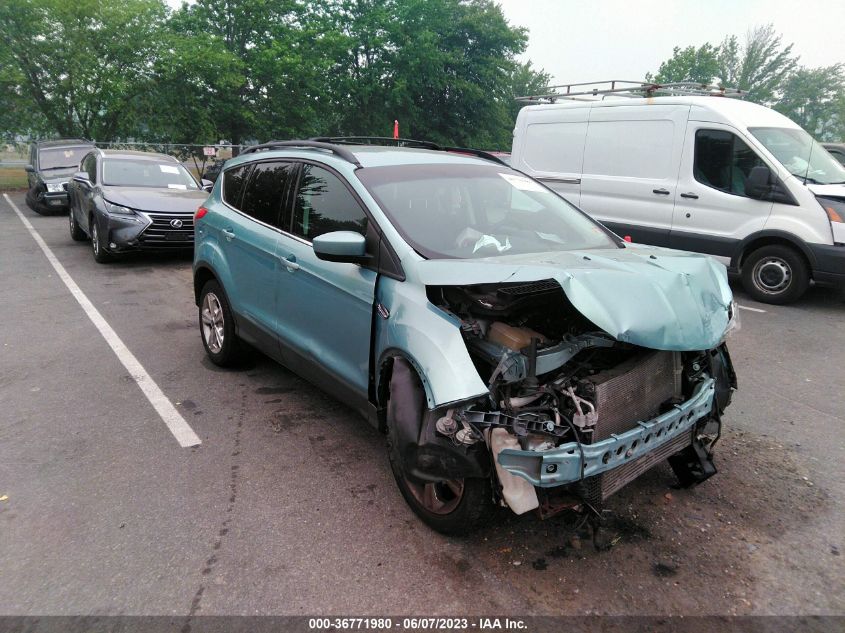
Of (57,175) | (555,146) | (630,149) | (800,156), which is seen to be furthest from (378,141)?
(57,175)

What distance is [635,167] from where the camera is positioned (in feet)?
27.3

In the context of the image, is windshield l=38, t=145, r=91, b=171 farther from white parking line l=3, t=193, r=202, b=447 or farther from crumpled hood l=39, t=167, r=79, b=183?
white parking line l=3, t=193, r=202, b=447

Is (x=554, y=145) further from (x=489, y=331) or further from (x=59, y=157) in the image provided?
(x=59, y=157)

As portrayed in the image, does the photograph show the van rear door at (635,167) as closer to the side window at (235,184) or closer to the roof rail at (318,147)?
the roof rail at (318,147)

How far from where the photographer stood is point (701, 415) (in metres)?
2.88

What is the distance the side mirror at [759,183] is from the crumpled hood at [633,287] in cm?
513

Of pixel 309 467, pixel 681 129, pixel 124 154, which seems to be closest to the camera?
pixel 309 467

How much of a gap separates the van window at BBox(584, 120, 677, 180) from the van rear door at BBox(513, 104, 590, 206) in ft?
0.69

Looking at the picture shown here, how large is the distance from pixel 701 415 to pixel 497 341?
1.10 m

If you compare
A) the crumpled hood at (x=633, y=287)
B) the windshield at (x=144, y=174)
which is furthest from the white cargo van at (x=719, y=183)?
the windshield at (x=144, y=174)

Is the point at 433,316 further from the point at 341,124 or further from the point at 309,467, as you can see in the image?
the point at 341,124

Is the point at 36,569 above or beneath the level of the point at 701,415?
beneath

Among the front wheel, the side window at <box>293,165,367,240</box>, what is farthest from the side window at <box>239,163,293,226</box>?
the front wheel

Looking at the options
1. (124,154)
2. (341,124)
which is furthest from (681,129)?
(341,124)
